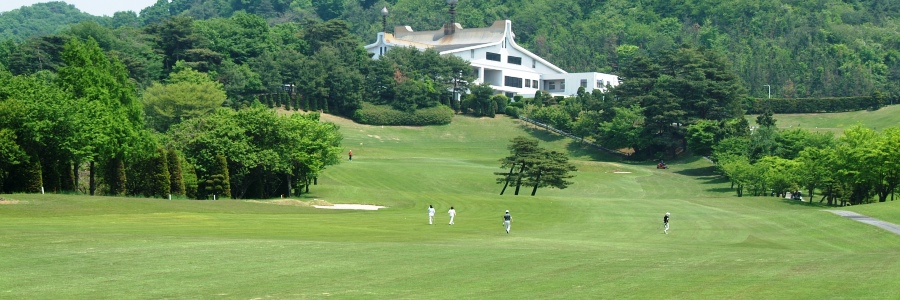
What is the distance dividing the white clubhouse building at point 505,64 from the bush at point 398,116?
67.0ft

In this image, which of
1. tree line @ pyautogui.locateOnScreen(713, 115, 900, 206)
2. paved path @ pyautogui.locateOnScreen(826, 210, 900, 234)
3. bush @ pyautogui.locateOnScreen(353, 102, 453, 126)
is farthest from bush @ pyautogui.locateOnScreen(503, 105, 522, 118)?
paved path @ pyautogui.locateOnScreen(826, 210, 900, 234)

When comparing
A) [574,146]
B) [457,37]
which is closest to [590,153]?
[574,146]

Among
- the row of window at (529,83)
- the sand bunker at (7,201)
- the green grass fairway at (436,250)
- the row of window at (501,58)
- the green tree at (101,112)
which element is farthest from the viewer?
the row of window at (501,58)

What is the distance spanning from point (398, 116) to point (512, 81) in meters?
33.8

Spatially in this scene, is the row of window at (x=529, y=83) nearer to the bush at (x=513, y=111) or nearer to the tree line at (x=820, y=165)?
the bush at (x=513, y=111)

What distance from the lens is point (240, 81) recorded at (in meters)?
130

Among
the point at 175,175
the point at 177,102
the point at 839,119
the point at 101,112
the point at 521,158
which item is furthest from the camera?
the point at 839,119

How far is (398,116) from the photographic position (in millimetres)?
136875

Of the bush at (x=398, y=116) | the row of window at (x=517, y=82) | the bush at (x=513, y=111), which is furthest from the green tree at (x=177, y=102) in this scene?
the row of window at (x=517, y=82)

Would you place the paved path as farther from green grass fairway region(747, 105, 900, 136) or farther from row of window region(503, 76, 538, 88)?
row of window region(503, 76, 538, 88)

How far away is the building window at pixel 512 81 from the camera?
165250 mm

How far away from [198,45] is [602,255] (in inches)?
4258

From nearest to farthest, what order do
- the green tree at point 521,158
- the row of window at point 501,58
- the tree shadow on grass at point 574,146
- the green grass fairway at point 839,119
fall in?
the green tree at point 521,158, the tree shadow on grass at point 574,146, the green grass fairway at point 839,119, the row of window at point 501,58

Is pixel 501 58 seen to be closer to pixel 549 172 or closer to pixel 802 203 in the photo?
pixel 549 172
